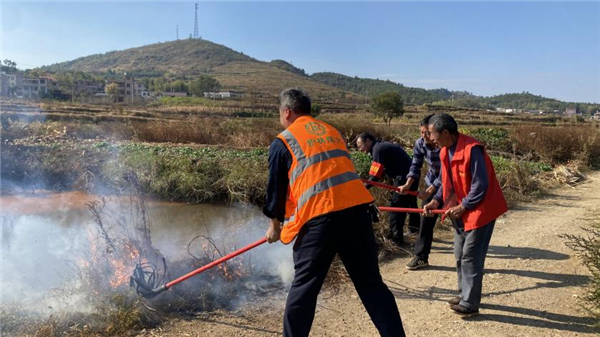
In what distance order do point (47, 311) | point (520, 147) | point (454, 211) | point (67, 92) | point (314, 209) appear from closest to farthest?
point (314, 209) < point (454, 211) < point (47, 311) < point (520, 147) < point (67, 92)

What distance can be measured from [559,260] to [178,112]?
1618 inches

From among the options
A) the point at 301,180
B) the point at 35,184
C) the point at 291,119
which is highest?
the point at 291,119

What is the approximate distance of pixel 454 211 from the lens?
3.48 m

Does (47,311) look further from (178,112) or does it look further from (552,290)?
(178,112)

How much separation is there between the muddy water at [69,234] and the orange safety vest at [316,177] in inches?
88.8

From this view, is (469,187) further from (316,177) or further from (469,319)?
(316,177)

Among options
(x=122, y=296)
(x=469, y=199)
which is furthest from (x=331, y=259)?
(x=122, y=296)

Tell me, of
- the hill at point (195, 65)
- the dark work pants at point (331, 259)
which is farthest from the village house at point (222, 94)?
the dark work pants at point (331, 259)

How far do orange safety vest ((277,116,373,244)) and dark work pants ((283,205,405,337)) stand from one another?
0.07m

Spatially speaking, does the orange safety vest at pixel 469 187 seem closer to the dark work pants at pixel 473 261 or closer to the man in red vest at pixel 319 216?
the dark work pants at pixel 473 261

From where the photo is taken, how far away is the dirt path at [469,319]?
136 inches

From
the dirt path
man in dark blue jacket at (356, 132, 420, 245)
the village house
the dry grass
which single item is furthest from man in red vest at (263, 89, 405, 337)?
the village house

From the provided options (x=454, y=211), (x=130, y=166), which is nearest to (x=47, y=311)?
(x=454, y=211)

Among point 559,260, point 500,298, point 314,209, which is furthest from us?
point 559,260
